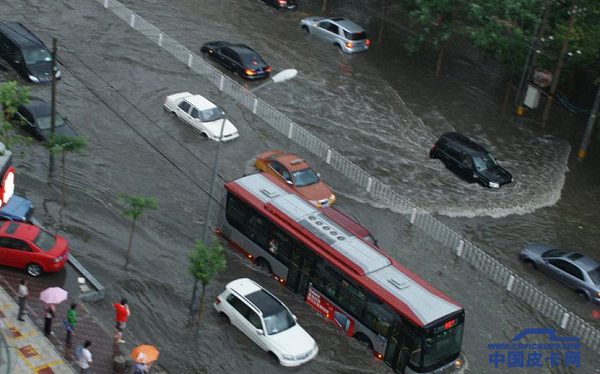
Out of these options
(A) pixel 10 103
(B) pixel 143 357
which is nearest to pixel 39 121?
(A) pixel 10 103

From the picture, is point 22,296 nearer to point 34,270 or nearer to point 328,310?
point 34,270

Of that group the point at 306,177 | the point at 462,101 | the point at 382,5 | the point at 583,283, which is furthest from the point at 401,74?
the point at 583,283

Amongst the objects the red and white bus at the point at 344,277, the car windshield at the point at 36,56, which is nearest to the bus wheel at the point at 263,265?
the red and white bus at the point at 344,277

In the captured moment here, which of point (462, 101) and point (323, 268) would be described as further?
point (462, 101)

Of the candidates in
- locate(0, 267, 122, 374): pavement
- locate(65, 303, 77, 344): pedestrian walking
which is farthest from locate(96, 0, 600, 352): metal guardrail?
locate(65, 303, 77, 344): pedestrian walking

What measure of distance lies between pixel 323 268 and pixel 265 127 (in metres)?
13.9

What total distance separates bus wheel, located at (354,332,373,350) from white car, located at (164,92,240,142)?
13794mm

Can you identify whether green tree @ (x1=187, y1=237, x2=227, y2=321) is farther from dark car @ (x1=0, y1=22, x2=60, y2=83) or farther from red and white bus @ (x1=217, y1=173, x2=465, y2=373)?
dark car @ (x1=0, y1=22, x2=60, y2=83)

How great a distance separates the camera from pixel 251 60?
151ft

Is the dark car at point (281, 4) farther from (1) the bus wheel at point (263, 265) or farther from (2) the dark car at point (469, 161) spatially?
(1) the bus wheel at point (263, 265)

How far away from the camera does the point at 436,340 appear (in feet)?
89.9

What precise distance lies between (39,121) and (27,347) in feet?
45.3

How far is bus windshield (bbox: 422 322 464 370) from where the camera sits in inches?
1073

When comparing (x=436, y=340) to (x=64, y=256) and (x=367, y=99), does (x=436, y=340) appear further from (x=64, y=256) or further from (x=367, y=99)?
(x=367, y=99)
